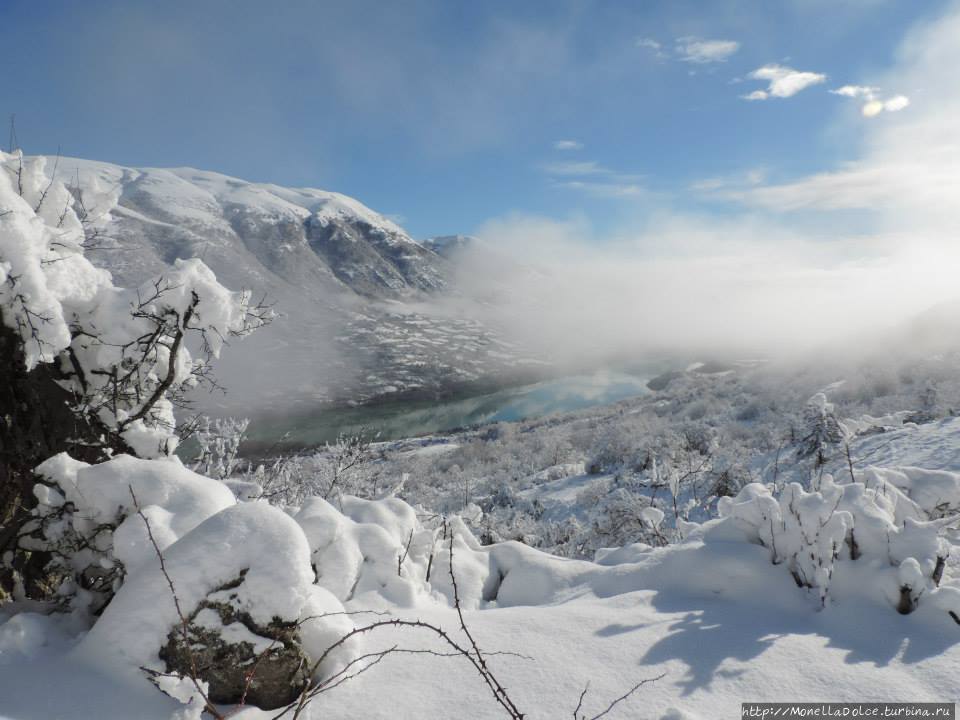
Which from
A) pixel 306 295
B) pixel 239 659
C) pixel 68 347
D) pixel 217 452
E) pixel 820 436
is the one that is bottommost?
pixel 217 452

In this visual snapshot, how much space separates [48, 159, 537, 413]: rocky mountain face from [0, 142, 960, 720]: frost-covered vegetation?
100 centimetres

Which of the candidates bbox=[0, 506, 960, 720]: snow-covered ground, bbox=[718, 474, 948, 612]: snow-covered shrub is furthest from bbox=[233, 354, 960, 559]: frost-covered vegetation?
bbox=[0, 506, 960, 720]: snow-covered ground

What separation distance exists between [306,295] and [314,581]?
140130 mm

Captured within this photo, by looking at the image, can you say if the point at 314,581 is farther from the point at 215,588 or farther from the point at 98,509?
the point at 98,509

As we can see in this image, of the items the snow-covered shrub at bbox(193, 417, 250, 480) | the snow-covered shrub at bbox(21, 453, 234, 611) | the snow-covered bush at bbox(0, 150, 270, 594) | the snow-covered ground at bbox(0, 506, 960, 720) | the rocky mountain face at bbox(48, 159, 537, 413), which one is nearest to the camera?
the snow-covered ground at bbox(0, 506, 960, 720)

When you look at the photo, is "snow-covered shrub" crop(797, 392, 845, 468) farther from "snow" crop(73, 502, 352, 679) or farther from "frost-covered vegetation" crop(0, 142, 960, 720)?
"snow" crop(73, 502, 352, 679)

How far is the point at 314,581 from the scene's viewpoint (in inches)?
139

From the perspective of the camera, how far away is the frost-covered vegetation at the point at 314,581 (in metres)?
2.43

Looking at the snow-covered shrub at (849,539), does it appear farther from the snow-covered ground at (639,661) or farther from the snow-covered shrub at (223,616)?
the snow-covered shrub at (223,616)

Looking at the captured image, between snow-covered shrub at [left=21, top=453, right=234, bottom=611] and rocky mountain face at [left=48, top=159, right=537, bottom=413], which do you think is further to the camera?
rocky mountain face at [left=48, top=159, right=537, bottom=413]


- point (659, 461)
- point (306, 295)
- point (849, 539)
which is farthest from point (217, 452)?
point (306, 295)

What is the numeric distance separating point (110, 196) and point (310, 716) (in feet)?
15.7

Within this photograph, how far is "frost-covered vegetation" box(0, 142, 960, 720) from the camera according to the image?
243 centimetres

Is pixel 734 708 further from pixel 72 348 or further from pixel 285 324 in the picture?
pixel 285 324
